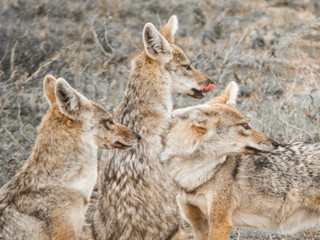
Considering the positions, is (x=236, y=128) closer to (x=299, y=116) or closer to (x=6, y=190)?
(x=6, y=190)

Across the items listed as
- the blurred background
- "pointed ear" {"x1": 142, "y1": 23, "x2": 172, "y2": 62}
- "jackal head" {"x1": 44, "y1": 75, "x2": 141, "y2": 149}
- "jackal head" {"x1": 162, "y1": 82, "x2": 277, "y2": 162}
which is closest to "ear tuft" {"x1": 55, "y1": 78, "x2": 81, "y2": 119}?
"jackal head" {"x1": 44, "y1": 75, "x2": 141, "y2": 149}

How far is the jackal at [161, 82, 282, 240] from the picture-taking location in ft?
18.4

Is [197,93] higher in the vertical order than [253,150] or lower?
lower

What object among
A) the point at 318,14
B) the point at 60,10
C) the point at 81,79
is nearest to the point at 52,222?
the point at 81,79

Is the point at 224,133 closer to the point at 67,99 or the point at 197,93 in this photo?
the point at 197,93

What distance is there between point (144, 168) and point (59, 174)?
3.00 feet

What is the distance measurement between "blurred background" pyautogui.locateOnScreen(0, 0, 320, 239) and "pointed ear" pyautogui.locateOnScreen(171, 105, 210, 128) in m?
1.76

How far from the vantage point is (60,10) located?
11156 millimetres

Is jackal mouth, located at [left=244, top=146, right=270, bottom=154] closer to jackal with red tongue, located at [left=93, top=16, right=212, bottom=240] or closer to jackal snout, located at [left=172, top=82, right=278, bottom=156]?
jackal snout, located at [left=172, top=82, right=278, bottom=156]

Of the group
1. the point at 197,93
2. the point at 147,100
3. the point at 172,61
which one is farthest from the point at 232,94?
the point at 147,100

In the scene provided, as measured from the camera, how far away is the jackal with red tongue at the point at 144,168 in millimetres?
5711

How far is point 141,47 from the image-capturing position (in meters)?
11.0

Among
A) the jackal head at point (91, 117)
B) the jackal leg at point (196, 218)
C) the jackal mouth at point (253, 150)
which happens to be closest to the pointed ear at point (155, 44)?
the jackal head at point (91, 117)

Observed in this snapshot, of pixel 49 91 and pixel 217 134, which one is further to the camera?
pixel 217 134
